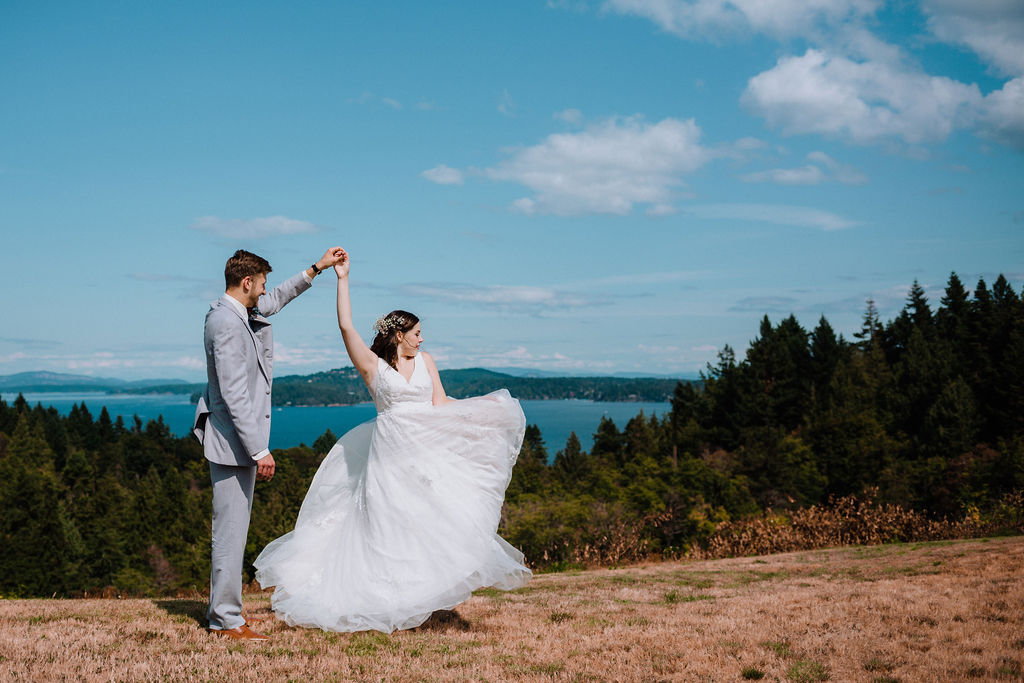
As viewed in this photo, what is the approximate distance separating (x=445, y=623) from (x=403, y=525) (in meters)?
1.17

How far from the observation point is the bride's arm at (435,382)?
6.50m

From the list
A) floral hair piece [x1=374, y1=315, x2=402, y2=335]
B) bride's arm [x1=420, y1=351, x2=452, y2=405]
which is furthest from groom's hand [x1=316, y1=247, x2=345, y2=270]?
bride's arm [x1=420, y1=351, x2=452, y2=405]

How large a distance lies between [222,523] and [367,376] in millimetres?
1632

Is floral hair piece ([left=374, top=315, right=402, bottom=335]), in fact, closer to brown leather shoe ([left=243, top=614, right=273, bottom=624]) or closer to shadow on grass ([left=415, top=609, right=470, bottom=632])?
shadow on grass ([left=415, top=609, right=470, bottom=632])

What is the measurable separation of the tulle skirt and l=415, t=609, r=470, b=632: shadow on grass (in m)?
0.59

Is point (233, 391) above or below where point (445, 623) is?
above

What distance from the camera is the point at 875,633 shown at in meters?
6.23

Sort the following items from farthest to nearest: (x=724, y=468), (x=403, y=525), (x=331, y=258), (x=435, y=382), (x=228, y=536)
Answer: (x=724, y=468)
(x=435, y=382)
(x=331, y=258)
(x=403, y=525)
(x=228, y=536)

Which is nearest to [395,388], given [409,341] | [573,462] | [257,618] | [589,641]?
[409,341]

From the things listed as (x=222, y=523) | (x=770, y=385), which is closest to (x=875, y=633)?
(x=222, y=523)

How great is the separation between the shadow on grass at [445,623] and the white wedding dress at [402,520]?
64 centimetres

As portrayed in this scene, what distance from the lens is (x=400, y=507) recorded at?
19.6ft

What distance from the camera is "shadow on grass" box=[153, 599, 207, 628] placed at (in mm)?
6191

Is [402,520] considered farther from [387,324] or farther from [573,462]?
[573,462]
